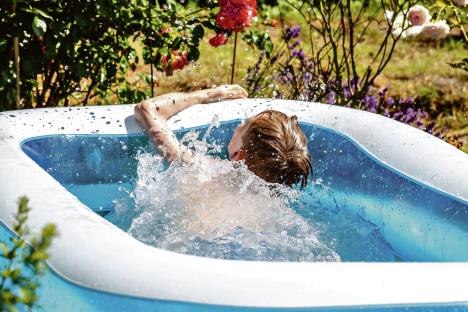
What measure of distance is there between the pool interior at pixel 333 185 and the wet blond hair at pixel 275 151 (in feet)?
0.80

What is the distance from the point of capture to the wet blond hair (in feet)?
8.38

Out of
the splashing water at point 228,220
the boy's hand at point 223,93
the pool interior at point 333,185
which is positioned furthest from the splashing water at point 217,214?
the boy's hand at point 223,93

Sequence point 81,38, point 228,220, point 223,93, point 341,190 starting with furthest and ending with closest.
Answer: point 81,38 < point 223,93 < point 341,190 < point 228,220

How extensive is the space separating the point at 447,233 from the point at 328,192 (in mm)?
551

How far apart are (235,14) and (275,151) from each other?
2.67ft

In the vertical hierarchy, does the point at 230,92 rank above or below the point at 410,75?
above

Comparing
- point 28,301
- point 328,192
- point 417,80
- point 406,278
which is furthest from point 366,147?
point 417,80

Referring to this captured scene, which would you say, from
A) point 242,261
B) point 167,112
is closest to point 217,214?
point 167,112

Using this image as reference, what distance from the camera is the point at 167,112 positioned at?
9.55ft

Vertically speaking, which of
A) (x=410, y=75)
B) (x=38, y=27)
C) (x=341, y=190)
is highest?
(x=38, y=27)

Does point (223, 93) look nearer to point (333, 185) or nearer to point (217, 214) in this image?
point (333, 185)

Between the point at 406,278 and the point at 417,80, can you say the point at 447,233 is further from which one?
the point at 417,80

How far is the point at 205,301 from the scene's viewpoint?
172 cm

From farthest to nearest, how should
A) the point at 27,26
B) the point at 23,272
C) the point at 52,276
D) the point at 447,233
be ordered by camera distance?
1. the point at 27,26
2. the point at 447,233
3. the point at 23,272
4. the point at 52,276
